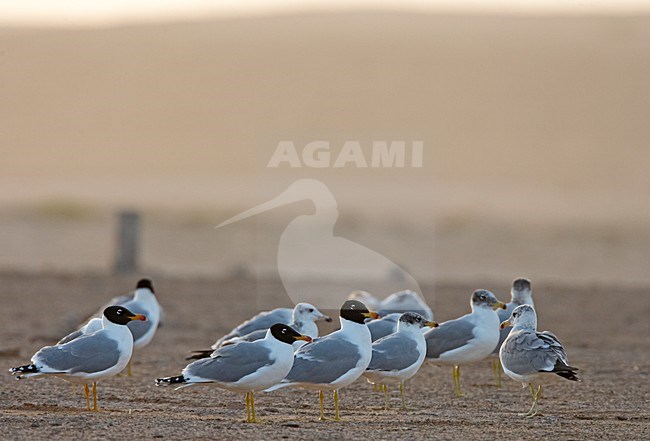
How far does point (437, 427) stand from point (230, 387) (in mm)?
1805

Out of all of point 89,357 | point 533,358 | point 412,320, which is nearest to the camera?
point 89,357

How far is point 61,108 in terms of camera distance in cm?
5947

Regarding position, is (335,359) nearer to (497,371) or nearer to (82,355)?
(82,355)

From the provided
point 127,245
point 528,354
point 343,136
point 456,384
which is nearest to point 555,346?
point 528,354

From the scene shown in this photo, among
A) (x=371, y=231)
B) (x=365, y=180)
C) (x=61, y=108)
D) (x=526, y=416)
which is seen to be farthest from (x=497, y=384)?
(x=61, y=108)

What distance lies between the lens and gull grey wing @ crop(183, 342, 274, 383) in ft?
36.5

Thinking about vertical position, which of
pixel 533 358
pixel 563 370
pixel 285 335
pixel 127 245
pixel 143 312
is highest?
pixel 127 245

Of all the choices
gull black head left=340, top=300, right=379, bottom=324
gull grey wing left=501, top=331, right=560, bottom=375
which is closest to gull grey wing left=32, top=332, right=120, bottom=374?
gull black head left=340, top=300, right=379, bottom=324

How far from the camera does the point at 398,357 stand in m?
12.3

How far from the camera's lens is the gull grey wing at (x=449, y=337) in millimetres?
13414

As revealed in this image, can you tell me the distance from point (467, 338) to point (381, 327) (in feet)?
3.97

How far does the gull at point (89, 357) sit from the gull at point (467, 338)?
3.29 m

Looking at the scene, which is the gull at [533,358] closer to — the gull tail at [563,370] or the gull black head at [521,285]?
the gull tail at [563,370]

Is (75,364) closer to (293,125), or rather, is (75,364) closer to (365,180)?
(365,180)
